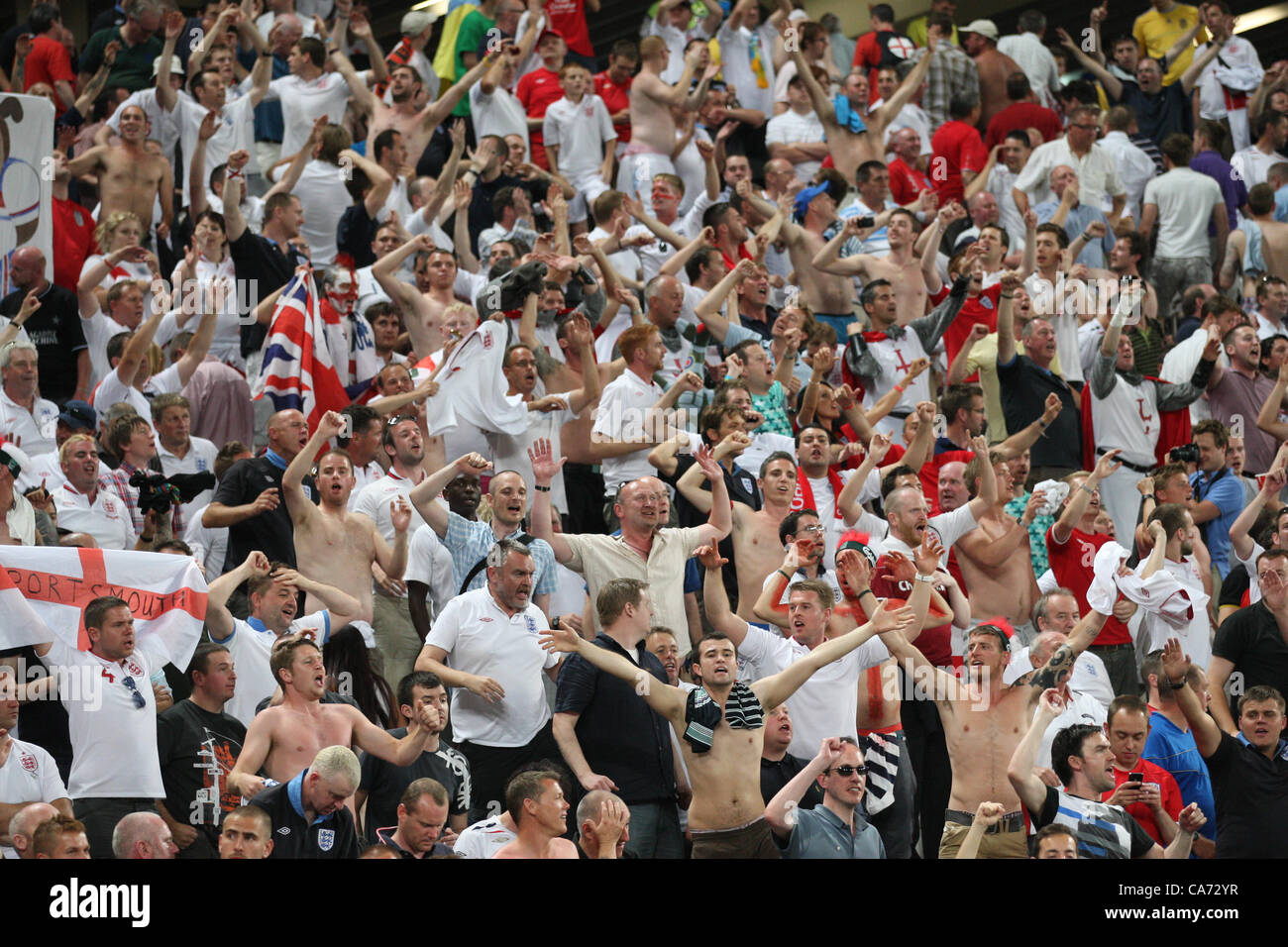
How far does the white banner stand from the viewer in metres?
11.2

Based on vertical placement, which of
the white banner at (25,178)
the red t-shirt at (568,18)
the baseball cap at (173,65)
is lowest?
the red t-shirt at (568,18)

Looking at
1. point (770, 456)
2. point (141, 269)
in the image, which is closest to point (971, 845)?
point (770, 456)

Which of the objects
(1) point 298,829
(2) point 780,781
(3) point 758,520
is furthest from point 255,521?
(2) point 780,781

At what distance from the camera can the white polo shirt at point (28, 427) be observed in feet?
35.4

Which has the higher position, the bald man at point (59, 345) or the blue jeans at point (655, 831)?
the bald man at point (59, 345)

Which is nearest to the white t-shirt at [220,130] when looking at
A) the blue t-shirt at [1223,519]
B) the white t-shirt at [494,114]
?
the white t-shirt at [494,114]

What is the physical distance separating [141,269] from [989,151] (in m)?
7.55

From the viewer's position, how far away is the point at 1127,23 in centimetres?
2286

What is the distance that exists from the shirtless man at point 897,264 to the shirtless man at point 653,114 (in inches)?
90.5

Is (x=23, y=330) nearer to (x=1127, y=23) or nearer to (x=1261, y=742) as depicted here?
(x=1261, y=742)

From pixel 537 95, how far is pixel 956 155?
362 centimetres

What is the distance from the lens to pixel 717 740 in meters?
8.38

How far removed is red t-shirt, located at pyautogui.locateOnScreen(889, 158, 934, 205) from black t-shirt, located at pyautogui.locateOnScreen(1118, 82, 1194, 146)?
9.95ft

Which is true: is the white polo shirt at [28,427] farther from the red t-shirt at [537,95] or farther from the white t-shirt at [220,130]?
the red t-shirt at [537,95]
